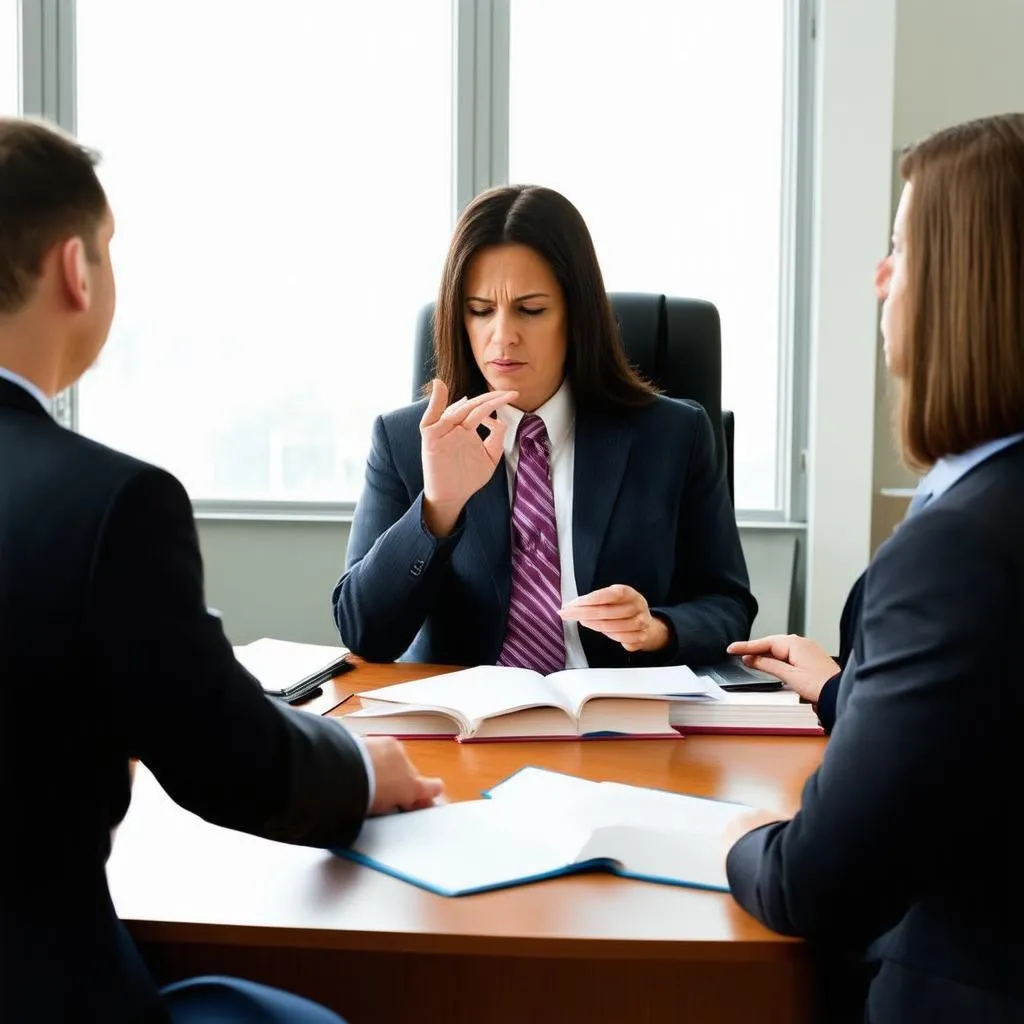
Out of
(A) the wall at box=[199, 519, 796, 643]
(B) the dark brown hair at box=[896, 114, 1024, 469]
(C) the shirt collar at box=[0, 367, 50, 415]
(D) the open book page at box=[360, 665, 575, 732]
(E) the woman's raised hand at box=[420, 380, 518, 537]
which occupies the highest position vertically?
(B) the dark brown hair at box=[896, 114, 1024, 469]

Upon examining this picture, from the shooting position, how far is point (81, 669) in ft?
2.51

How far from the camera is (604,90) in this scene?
334 centimetres

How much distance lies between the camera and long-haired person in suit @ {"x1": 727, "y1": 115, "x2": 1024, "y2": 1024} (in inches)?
29.0

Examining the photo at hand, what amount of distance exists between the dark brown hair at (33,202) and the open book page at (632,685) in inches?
28.5

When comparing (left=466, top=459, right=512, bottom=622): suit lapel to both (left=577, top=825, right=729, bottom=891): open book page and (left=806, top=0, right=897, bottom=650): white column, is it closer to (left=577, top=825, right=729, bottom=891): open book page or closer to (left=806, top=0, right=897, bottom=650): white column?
(left=577, top=825, right=729, bottom=891): open book page

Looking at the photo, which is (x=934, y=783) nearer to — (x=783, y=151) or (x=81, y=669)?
(x=81, y=669)

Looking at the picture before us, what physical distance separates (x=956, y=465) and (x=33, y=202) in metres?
0.71

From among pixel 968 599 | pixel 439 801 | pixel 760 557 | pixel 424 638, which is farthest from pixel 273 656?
pixel 760 557

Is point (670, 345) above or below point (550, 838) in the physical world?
above

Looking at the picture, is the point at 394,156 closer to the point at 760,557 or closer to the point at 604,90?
the point at 604,90

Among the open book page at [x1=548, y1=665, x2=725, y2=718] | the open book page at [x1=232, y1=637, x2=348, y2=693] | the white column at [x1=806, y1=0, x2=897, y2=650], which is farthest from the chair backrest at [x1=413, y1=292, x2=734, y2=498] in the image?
the white column at [x1=806, y1=0, x2=897, y2=650]

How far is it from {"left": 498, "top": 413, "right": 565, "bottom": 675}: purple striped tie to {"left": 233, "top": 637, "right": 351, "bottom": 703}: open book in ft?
0.92

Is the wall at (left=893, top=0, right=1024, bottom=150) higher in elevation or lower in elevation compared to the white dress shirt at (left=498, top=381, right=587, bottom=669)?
higher

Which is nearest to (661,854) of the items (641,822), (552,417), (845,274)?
(641,822)
